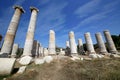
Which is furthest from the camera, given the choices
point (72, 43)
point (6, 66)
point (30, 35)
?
point (72, 43)

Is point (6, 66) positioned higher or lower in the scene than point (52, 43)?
lower

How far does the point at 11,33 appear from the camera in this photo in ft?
56.3

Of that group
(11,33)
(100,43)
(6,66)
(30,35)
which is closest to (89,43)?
(100,43)

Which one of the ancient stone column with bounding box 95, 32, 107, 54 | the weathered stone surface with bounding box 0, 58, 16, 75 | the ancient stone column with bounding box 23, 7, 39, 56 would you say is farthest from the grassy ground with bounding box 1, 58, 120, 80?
the ancient stone column with bounding box 95, 32, 107, 54

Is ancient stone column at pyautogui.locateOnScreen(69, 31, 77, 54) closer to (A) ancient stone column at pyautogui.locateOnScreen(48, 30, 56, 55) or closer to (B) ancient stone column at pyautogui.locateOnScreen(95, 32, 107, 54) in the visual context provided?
(A) ancient stone column at pyautogui.locateOnScreen(48, 30, 56, 55)

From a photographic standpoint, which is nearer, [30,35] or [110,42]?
[30,35]

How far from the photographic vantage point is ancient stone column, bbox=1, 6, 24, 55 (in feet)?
52.2

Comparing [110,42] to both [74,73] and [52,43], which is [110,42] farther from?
[74,73]

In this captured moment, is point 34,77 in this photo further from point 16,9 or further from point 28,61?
point 16,9

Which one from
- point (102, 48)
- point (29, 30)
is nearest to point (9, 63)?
point (29, 30)

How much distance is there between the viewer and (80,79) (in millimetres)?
6695

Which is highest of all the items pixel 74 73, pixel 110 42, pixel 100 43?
pixel 110 42

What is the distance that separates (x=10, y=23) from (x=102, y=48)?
26.1 metres

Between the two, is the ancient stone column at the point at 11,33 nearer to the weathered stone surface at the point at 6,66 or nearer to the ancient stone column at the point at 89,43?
the weathered stone surface at the point at 6,66
